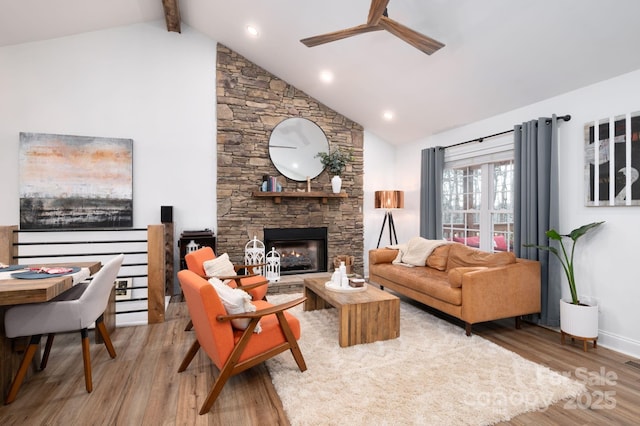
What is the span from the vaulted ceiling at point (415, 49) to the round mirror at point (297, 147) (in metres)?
0.59

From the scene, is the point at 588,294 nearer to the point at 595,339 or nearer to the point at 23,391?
the point at 595,339

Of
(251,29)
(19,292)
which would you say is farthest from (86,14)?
(19,292)

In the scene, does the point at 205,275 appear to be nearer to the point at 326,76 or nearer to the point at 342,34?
the point at 342,34

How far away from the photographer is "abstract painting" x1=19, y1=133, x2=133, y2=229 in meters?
4.30

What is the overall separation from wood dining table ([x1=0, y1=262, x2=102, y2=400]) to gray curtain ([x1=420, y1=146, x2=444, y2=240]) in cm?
453

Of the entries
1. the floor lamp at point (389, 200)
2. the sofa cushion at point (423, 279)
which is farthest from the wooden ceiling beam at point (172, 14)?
the sofa cushion at point (423, 279)

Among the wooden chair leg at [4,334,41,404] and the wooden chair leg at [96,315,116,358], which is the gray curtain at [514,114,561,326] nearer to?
the wooden chair leg at [96,315,116,358]

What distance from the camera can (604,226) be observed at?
3.04 m

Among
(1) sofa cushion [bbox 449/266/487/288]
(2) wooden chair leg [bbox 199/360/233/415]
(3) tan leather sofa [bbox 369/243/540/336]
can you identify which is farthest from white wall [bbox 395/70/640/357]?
(2) wooden chair leg [bbox 199/360/233/415]

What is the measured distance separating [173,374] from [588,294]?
3839 millimetres

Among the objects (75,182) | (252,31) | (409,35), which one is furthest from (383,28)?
(75,182)

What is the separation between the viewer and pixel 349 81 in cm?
473

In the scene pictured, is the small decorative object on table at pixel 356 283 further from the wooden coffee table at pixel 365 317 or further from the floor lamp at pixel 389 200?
the floor lamp at pixel 389 200

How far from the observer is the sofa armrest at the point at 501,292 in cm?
313
